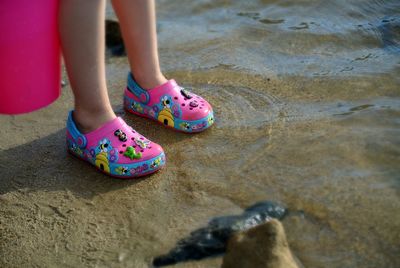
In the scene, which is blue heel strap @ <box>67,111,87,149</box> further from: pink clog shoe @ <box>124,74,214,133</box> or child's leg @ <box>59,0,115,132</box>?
pink clog shoe @ <box>124,74,214,133</box>

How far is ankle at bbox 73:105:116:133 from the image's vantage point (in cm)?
215

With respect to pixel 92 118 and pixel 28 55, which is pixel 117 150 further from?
pixel 28 55

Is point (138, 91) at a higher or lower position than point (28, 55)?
lower

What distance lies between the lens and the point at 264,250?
143cm

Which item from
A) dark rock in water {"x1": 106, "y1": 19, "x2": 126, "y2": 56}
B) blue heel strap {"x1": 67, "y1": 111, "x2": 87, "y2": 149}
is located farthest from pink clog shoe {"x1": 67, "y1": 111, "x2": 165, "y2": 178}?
dark rock in water {"x1": 106, "y1": 19, "x2": 126, "y2": 56}

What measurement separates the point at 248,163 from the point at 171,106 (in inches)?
18.5

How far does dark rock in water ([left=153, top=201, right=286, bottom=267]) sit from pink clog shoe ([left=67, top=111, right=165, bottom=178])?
414 mm

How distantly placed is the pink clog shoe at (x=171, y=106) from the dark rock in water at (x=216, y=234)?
0.59 metres

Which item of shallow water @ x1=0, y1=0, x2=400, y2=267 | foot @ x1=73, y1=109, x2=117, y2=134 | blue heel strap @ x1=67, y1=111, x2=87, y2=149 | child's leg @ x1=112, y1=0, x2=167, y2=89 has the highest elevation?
child's leg @ x1=112, y1=0, x2=167, y2=89

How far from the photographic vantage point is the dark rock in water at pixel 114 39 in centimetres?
315

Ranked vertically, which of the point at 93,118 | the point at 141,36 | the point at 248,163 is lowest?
the point at 248,163

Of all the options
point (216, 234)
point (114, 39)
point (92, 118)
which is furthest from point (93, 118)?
point (114, 39)

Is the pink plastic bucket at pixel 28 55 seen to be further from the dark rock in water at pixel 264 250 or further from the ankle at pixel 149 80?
the dark rock in water at pixel 264 250

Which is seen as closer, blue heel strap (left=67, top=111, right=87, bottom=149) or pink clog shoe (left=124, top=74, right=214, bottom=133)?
blue heel strap (left=67, top=111, right=87, bottom=149)
